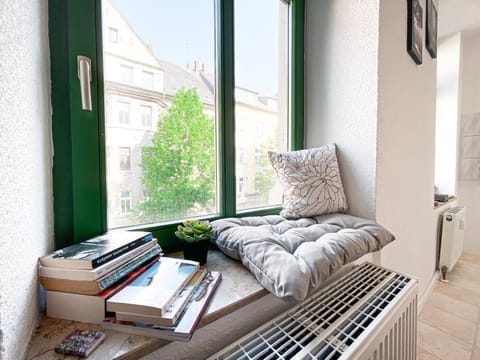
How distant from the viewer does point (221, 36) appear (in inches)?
40.0

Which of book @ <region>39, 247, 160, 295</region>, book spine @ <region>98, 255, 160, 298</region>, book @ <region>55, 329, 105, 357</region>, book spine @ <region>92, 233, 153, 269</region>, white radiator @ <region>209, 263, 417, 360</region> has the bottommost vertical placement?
white radiator @ <region>209, 263, 417, 360</region>

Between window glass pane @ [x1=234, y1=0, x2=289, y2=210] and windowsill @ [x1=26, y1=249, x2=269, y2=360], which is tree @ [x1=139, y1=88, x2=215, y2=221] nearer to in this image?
window glass pane @ [x1=234, y1=0, x2=289, y2=210]

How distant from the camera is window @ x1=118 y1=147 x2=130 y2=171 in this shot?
0.80m

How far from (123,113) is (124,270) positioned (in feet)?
1.68

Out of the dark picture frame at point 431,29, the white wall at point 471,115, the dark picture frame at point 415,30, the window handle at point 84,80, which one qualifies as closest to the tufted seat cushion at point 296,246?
the window handle at point 84,80

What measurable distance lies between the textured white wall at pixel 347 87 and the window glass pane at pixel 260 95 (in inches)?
5.8

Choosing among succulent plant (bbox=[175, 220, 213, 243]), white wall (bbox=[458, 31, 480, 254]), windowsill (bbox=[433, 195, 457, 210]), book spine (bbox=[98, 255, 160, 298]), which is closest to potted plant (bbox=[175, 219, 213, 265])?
succulent plant (bbox=[175, 220, 213, 243])

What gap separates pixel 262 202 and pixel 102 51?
0.89 metres

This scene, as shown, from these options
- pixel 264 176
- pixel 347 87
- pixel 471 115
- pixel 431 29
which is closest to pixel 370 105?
pixel 347 87

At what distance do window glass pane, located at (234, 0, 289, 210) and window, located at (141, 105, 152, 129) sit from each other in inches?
15.4

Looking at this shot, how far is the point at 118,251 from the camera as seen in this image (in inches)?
22.3

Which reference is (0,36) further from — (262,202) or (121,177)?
(262,202)

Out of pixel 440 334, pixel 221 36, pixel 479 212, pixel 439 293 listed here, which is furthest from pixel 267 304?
pixel 479 212

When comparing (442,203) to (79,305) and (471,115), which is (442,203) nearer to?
(471,115)
